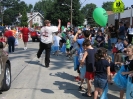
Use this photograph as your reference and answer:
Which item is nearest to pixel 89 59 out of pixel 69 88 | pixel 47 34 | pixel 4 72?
pixel 69 88

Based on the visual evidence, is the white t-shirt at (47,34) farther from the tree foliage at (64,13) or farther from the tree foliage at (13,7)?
the tree foliage at (13,7)

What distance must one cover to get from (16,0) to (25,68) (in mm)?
117945

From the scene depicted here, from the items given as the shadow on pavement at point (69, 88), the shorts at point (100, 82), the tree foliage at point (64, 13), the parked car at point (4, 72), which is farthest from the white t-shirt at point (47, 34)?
the tree foliage at point (64, 13)

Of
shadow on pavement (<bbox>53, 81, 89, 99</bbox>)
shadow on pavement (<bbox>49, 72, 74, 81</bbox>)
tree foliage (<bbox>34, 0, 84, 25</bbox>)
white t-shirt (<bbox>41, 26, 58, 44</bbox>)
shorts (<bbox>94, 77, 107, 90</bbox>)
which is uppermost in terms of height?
tree foliage (<bbox>34, 0, 84, 25</bbox>)

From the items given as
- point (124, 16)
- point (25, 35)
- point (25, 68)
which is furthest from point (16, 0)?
point (25, 68)

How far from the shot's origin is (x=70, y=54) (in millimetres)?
12062

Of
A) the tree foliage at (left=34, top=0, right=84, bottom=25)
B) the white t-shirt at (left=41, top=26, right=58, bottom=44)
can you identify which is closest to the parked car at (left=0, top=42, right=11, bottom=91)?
the white t-shirt at (left=41, top=26, right=58, bottom=44)

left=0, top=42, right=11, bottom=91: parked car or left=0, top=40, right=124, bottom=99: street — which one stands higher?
left=0, top=42, right=11, bottom=91: parked car

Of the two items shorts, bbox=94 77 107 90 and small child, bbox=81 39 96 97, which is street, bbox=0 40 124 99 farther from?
shorts, bbox=94 77 107 90

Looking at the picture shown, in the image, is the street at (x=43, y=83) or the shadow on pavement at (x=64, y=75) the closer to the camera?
the street at (x=43, y=83)

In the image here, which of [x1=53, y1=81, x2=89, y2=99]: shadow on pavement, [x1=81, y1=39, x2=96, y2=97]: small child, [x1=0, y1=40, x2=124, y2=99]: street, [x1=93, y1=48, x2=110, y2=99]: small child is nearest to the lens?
[x1=93, y1=48, x2=110, y2=99]: small child

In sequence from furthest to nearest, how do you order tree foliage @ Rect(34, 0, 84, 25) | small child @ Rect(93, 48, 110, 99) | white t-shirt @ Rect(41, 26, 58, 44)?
tree foliage @ Rect(34, 0, 84, 25)
white t-shirt @ Rect(41, 26, 58, 44)
small child @ Rect(93, 48, 110, 99)

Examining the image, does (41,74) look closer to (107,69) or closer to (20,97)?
(20,97)

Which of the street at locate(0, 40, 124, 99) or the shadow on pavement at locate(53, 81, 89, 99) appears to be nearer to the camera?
the street at locate(0, 40, 124, 99)
